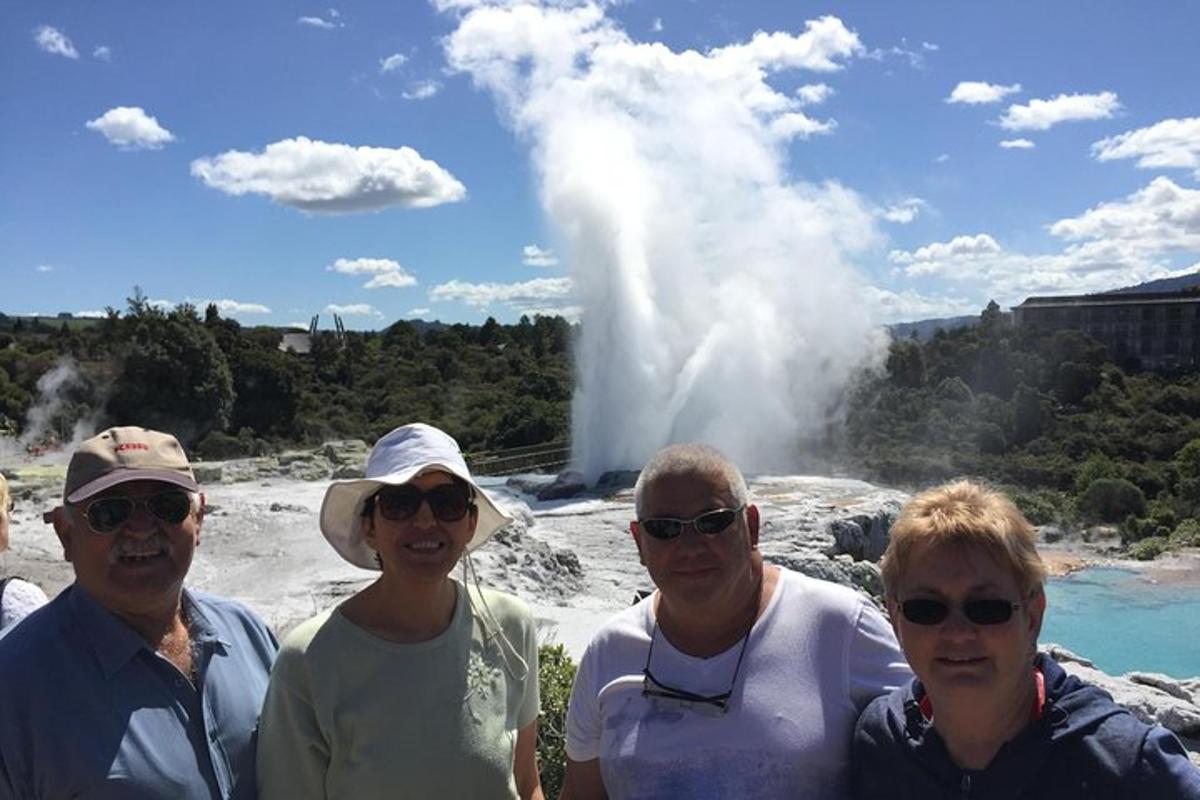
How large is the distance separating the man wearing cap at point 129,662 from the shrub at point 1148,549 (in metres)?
23.7

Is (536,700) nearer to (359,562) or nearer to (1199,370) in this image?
(359,562)

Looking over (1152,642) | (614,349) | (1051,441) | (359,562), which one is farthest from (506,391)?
(359,562)

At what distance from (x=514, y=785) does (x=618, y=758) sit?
0.38 meters

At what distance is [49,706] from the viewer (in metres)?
2.08

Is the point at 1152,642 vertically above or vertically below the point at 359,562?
below

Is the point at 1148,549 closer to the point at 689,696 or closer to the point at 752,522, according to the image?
the point at 752,522

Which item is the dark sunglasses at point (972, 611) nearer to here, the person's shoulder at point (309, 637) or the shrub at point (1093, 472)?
the person's shoulder at point (309, 637)

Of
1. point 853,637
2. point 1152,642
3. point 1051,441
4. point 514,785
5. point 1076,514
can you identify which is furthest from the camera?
point 1051,441

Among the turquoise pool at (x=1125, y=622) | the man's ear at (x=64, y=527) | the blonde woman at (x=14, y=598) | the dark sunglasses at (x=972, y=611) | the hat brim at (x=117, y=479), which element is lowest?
the turquoise pool at (x=1125, y=622)

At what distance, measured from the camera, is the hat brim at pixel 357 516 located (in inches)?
97.4

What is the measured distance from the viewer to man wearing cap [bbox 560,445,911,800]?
2.12 m

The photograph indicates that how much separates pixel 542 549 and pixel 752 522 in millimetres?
10741

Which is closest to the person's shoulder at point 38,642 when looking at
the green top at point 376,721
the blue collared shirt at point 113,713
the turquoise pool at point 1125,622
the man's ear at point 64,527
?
the blue collared shirt at point 113,713

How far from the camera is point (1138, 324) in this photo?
44.8 metres
